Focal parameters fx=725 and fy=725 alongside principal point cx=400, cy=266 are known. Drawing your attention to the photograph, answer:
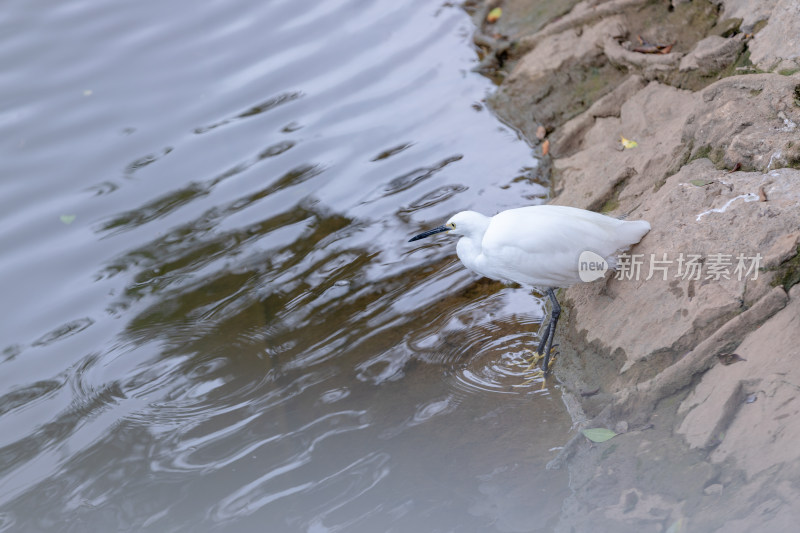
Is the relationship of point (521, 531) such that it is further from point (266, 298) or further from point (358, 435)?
point (266, 298)

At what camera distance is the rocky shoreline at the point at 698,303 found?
308 centimetres

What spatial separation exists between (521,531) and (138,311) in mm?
3206

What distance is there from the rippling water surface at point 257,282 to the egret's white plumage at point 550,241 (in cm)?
66

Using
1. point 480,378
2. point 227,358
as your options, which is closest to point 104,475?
point 227,358

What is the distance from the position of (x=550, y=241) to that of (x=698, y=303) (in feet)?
2.65

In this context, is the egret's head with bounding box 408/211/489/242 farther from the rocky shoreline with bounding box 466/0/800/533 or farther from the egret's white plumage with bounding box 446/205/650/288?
the rocky shoreline with bounding box 466/0/800/533

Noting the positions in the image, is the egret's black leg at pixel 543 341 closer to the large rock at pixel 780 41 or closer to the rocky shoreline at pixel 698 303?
the rocky shoreline at pixel 698 303

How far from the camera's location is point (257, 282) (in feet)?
17.8

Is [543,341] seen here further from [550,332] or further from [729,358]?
[729,358]

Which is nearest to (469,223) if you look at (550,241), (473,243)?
(473,243)

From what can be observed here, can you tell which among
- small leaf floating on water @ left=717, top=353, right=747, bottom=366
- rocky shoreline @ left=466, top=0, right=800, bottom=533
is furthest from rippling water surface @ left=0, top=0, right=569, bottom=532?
small leaf floating on water @ left=717, top=353, right=747, bottom=366

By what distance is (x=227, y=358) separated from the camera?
4781mm

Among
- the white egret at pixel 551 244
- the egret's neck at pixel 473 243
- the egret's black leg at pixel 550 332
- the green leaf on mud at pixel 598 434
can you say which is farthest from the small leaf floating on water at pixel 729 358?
the egret's neck at pixel 473 243

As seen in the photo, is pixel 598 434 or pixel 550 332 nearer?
pixel 598 434
